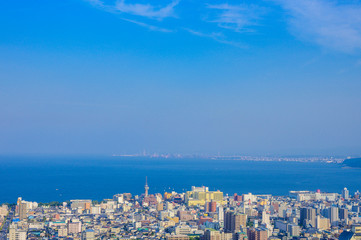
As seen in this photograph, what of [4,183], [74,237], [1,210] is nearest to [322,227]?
[74,237]

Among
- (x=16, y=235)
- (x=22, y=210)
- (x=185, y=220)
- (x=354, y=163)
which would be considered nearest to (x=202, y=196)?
(x=185, y=220)

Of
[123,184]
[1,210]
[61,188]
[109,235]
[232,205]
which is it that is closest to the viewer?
[109,235]

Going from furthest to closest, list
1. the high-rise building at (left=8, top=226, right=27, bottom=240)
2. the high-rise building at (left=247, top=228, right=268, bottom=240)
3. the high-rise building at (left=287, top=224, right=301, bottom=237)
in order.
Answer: the high-rise building at (left=287, top=224, right=301, bottom=237) → the high-rise building at (left=8, top=226, right=27, bottom=240) → the high-rise building at (left=247, top=228, right=268, bottom=240)

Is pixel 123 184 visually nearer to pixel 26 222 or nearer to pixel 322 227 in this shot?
pixel 26 222

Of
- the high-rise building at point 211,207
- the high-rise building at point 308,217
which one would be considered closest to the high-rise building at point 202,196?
the high-rise building at point 211,207

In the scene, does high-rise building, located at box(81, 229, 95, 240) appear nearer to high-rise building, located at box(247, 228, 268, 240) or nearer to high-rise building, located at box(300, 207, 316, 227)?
high-rise building, located at box(247, 228, 268, 240)

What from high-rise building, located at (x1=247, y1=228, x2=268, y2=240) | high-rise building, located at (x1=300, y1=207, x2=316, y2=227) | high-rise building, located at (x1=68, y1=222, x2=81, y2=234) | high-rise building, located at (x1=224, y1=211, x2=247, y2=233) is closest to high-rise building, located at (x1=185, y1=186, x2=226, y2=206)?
high-rise building, located at (x1=300, y1=207, x2=316, y2=227)

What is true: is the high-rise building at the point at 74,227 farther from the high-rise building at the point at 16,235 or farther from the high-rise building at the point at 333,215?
the high-rise building at the point at 333,215

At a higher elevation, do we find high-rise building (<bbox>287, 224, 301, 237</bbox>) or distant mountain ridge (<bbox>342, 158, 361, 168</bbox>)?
distant mountain ridge (<bbox>342, 158, 361, 168</bbox>)

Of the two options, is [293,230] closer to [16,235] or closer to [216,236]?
[216,236]
